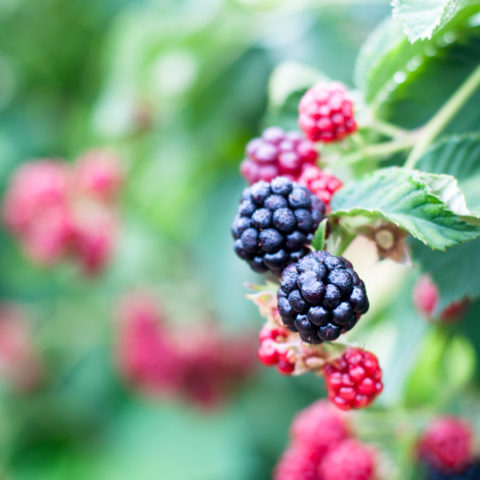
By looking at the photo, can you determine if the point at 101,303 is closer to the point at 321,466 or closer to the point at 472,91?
the point at 321,466

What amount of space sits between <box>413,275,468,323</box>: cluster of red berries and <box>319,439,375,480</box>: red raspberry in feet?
1.11

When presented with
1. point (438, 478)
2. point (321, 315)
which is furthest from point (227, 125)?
point (321, 315)

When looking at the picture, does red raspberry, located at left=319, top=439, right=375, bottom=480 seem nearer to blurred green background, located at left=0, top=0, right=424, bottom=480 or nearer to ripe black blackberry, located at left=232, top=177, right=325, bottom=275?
ripe black blackberry, located at left=232, top=177, right=325, bottom=275

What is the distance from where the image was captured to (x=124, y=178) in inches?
99.0

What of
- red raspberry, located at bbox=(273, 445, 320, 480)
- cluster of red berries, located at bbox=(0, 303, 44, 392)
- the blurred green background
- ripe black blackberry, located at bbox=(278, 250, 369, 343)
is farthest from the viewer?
cluster of red berries, located at bbox=(0, 303, 44, 392)

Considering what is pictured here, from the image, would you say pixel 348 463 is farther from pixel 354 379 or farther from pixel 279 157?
pixel 279 157

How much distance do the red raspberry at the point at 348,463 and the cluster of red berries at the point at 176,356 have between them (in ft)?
4.20

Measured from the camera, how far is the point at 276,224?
0.94 m

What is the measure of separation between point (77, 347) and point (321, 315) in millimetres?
2642

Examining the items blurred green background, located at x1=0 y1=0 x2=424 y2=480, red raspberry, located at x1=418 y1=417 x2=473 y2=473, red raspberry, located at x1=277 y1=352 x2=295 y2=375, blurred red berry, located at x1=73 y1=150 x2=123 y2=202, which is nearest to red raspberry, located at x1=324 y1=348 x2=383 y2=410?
red raspberry, located at x1=277 y1=352 x2=295 y2=375

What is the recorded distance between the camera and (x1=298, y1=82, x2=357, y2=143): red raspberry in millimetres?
1040

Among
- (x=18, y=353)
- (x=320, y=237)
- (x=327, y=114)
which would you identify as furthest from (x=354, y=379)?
(x=18, y=353)

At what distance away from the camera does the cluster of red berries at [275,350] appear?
93 cm

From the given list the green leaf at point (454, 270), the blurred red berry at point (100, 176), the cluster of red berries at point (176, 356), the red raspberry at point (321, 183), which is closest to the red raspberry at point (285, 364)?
the red raspberry at point (321, 183)
